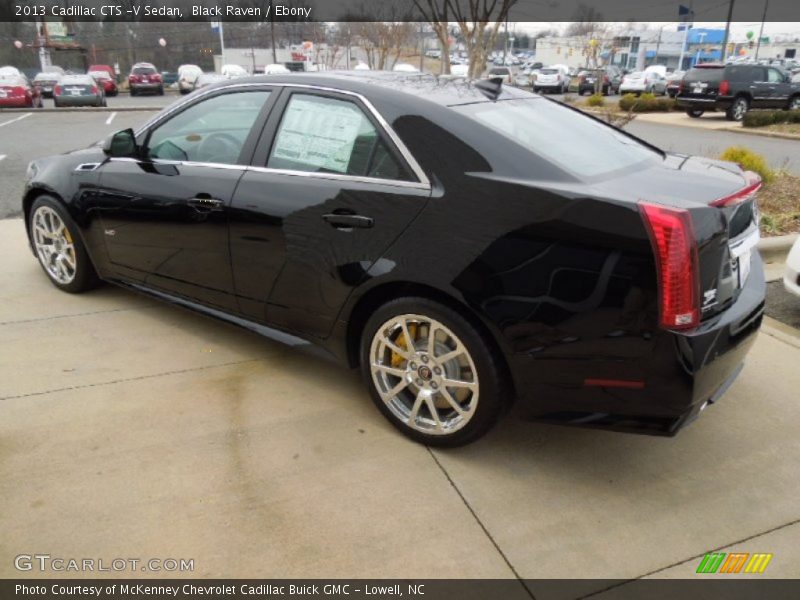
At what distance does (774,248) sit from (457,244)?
438 centimetres

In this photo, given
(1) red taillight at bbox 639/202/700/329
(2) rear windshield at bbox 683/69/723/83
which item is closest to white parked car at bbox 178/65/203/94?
(2) rear windshield at bbox 683/69/723/83

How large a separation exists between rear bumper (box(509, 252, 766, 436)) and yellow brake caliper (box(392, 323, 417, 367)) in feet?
1.64

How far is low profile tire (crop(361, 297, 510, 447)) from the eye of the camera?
2.59 m

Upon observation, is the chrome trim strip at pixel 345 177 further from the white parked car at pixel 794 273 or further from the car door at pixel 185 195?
the white parked car at pixel 794 273

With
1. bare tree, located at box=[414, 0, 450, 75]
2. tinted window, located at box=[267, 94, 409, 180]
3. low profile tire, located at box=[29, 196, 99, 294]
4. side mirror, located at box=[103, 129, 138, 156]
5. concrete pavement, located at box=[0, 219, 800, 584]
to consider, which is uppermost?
bare tree, located at box=[414, 0, 450, 75]

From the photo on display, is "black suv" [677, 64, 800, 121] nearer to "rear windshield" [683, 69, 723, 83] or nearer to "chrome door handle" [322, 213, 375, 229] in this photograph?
"rear windshield" [683, 69, 723, 83]

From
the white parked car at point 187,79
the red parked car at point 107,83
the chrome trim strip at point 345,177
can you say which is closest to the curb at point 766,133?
the chrome trim strip at point 345,177

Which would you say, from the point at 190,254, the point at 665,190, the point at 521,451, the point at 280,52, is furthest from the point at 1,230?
the point at 280,52

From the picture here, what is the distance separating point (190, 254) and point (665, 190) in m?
2.45

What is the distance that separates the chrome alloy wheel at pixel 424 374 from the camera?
2693 millimetres

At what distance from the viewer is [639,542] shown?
2.37m

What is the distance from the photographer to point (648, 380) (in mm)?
2291

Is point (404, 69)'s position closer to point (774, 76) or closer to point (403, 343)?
point (403, 343)

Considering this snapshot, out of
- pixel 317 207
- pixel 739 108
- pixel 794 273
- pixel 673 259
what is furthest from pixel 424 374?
pixel 739 108
